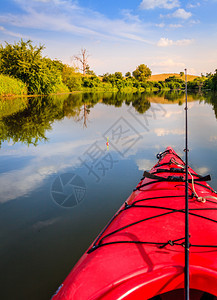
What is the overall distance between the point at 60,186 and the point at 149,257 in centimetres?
296

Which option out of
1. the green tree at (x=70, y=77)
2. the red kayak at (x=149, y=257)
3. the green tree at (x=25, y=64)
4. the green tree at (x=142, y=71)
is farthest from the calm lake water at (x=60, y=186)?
the green tree at (x=142, y=71)

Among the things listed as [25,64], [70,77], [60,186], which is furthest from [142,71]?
[60,186]

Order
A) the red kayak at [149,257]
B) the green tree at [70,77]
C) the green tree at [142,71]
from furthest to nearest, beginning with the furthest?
the green tree at [142,71]
the green tree at [70,77]
the red kayak at [149,257]

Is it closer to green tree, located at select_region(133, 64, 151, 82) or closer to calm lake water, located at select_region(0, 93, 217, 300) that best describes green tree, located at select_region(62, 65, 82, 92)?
calm lake water, located at select_region(0, 93, 217, 300)

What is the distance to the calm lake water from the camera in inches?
88.3

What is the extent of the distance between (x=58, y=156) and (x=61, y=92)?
29757 millimetres

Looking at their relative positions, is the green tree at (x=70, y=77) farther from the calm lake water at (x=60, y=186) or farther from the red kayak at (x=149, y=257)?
the red kayak at (x=149, y=257)

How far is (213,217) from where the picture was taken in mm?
1801

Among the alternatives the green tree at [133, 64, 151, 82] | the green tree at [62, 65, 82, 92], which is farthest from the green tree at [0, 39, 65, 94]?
the green tree at [133, 64, 151, 82]

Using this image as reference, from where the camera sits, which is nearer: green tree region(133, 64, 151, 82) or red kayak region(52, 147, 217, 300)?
red kayak region(52, 147, 217, 300)

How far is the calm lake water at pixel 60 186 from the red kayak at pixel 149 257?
91 centimetres

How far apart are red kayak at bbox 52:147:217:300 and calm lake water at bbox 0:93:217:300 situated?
0.91m

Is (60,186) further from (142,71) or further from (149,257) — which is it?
(142,71)

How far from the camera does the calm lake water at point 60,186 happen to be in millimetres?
2242
